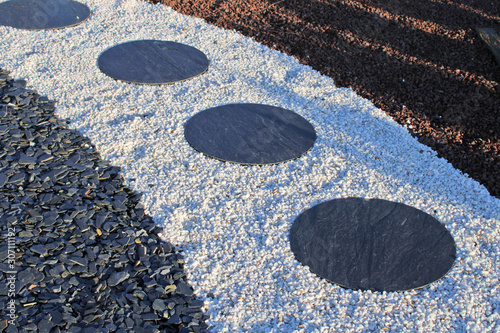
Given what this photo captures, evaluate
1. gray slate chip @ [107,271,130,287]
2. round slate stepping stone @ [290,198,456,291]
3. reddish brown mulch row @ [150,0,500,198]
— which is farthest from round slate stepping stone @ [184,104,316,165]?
gray slate chip @ [107,271,130,287]

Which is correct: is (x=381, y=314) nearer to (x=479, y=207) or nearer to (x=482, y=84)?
(x=479, y=207)

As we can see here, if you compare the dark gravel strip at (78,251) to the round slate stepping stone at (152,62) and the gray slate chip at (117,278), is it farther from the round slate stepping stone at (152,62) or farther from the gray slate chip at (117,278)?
the round slate stepping stone at (152,62)

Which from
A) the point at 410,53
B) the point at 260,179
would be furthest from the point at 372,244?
the point at 410,53

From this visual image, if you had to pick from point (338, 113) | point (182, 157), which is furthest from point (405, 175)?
point (182, 157)

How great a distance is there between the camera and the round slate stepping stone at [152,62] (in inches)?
178

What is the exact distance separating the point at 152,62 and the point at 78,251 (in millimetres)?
2666

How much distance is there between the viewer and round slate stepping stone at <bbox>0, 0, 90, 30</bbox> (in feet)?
17.8

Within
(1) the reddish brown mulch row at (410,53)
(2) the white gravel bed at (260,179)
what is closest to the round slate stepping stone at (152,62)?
(2) the white gravel bed at (260,179)

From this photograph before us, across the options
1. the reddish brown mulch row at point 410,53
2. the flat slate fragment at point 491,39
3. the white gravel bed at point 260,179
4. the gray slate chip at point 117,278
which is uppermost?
the flat slate fragment at point 491,39

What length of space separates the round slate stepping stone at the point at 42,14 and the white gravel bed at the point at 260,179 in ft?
0.54

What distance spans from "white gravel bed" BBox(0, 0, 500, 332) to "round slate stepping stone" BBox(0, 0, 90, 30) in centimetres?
17

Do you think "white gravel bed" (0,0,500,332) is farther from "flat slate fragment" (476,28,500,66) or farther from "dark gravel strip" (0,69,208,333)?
"flat slate fragment" (476,28,500,66)

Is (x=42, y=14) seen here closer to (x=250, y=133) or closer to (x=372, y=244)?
(x=250, y=133)

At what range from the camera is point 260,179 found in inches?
135
